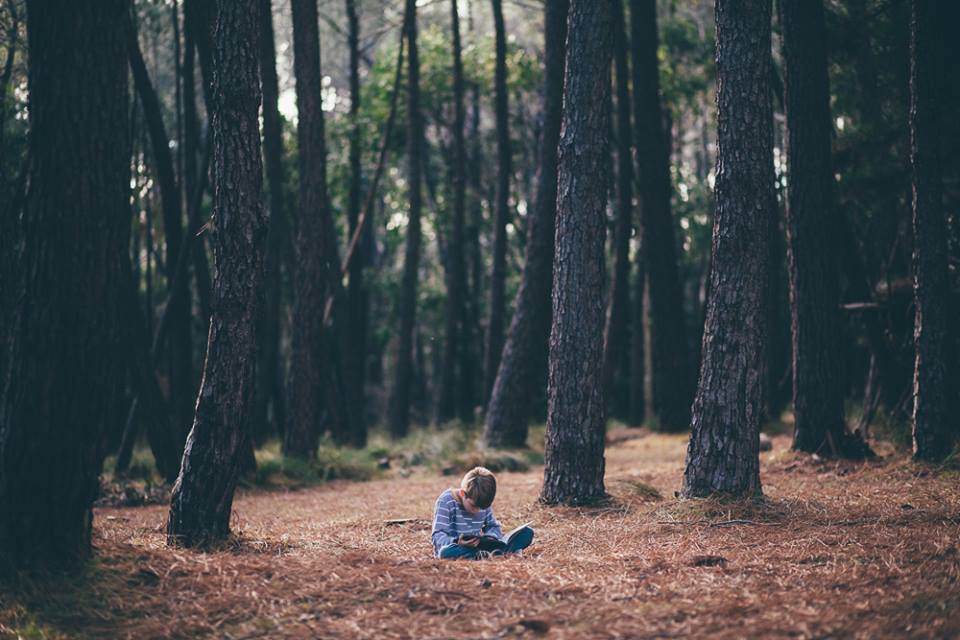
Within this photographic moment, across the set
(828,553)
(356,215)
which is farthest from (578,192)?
(356,215)

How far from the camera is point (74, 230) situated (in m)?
6.24

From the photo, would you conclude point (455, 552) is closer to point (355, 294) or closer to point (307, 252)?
point (307, 252)

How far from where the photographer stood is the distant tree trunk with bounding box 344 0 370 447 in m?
21.7

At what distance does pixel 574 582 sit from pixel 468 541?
146cm

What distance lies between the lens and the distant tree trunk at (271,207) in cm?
1662

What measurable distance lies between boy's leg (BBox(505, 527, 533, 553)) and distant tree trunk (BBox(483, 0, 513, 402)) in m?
13.7

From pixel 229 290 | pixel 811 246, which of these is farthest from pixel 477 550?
pixel 811 246

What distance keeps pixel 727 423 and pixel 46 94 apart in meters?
6.63

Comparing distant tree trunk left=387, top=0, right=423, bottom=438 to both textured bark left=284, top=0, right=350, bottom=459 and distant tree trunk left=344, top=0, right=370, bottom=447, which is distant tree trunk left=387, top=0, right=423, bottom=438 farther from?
textured bark left=284, top=0, right=350, bottom=459

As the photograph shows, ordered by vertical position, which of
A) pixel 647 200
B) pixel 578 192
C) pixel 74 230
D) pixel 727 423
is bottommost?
pixel 727 423

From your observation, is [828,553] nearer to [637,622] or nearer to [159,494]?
[637,622]

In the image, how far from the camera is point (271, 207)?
17.3 m

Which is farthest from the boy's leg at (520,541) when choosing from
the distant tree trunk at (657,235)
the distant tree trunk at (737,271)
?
the distant tree trunk at (657,235)

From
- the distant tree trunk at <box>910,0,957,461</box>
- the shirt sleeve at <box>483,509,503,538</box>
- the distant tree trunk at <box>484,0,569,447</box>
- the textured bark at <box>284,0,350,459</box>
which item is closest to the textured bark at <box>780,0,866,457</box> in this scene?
the distant tree trunk at <box>910,0,957,461</box>
